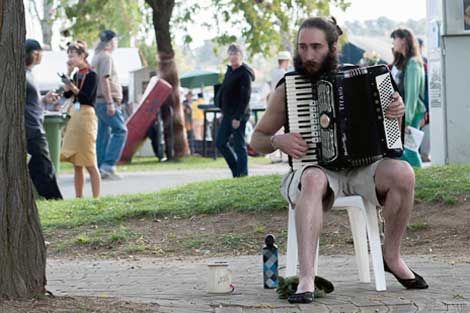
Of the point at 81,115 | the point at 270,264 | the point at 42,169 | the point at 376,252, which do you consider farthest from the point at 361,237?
the point at 81,115

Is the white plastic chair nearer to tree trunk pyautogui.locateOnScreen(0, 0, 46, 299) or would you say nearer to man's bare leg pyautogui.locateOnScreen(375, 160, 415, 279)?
man's bare leg pyautogui.locateOnScreen(375, 160, 415, 279)

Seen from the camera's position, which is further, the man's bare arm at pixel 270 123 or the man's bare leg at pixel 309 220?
the man's bare arm at pixel 270 123

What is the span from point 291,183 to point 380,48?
1350 inches

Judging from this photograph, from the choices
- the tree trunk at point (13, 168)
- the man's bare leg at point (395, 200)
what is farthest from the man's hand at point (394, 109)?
the tree trunk at point (13, 168)

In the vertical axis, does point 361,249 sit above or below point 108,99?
below

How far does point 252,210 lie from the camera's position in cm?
1062

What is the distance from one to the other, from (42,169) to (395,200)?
7.23 metres

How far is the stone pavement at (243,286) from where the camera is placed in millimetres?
6449

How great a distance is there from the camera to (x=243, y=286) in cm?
746

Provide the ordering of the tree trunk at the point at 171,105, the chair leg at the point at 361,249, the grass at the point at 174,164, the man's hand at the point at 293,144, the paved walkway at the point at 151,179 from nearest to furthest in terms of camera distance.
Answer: the man's hand at the point at 293,144, the chair leg at the point at 361,249, the paved walkway at the point at 151,179, the grass at the point at 174,164, the tree trunk at the point at 171,105

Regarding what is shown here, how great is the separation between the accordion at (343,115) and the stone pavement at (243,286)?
0.77m

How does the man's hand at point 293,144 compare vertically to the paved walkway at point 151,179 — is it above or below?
above

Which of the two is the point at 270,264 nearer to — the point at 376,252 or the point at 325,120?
the point at 376,252

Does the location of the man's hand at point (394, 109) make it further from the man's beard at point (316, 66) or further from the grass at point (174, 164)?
the grass at point (174, 164)
